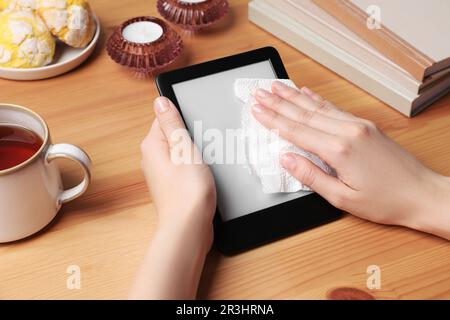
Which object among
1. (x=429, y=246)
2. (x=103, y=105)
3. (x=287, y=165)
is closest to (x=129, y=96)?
(x=103, y=105)

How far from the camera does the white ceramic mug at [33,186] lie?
567 millimetres

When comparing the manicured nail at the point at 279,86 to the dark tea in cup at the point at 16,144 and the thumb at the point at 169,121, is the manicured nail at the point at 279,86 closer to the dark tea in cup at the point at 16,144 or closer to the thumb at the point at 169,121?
the thumb at the point at 169,121

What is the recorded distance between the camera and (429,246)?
0.64 metres

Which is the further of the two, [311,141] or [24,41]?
[24,41]

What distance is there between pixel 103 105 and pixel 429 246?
0.45 m

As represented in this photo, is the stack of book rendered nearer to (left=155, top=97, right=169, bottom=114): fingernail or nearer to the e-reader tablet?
the e-reader tablet

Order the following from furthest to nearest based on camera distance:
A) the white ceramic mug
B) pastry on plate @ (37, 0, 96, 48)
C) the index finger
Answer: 1. pastry on plate @ (37, 0, 96, 48)
2. the index finger
3. the white ceramic mug

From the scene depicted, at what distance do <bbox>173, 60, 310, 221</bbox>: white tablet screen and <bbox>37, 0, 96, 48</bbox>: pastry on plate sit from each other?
0.67 feet

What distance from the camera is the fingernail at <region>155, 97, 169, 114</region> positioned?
0.66 metres

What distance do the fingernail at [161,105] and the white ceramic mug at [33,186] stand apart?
11cm

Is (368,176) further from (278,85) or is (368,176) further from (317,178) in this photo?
(278,85)

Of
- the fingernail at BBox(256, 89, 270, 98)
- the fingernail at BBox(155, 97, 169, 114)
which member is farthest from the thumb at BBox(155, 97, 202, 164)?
the fingernail at BBox(256, 89, 270, 98)

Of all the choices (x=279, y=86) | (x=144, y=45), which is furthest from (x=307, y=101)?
(x=144, y=45)
